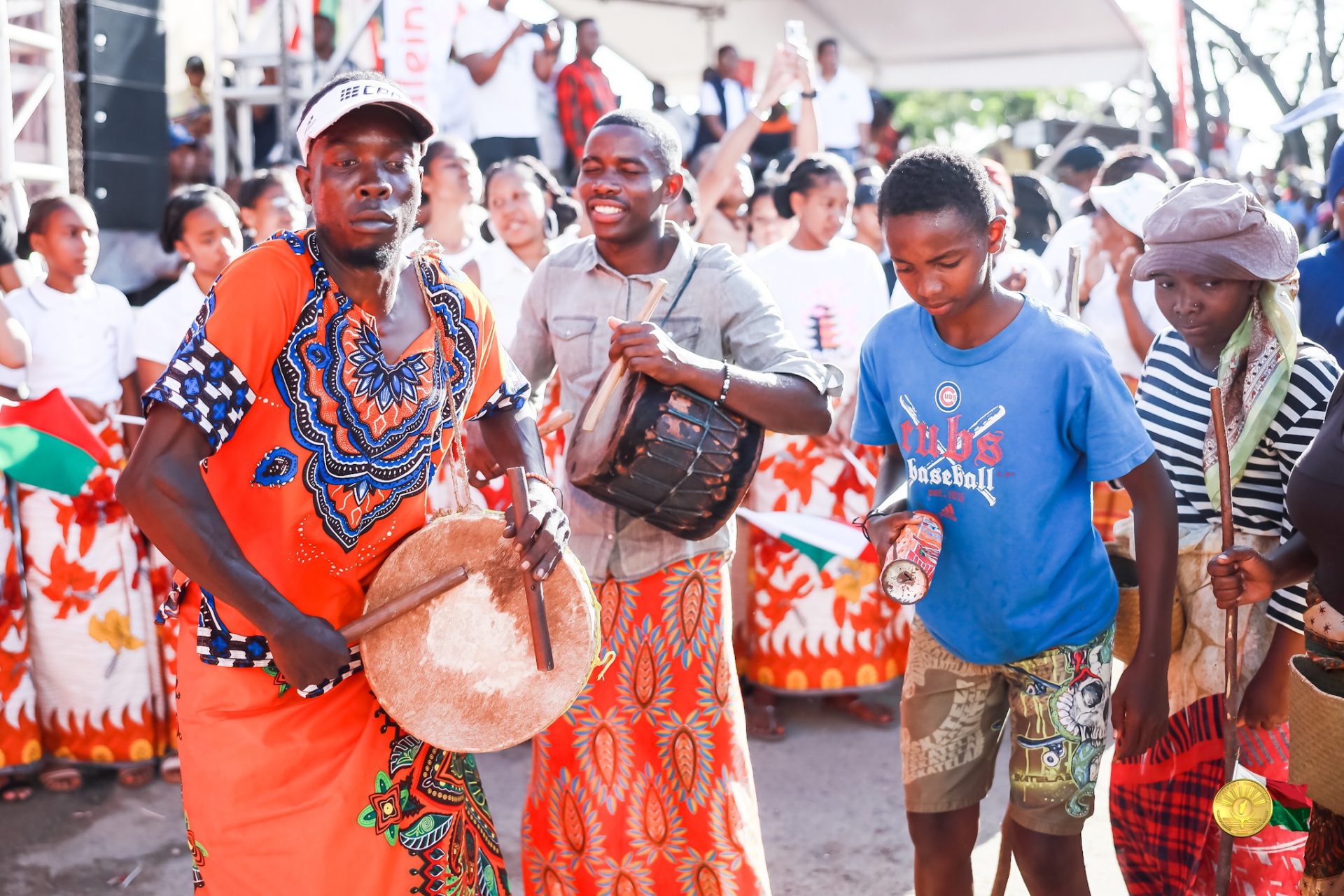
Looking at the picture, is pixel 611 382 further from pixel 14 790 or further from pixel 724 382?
pixel 14 790

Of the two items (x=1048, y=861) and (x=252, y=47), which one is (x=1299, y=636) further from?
(x=252, y=47)

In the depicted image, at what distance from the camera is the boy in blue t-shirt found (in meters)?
2.71

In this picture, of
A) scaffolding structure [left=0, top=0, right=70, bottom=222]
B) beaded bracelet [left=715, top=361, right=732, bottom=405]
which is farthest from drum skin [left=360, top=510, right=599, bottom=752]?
scaffolding structure [left=0, top=0, right=70, bottom=222]

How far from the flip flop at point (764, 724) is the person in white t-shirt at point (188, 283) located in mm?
2667

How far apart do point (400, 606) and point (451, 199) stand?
363 cm

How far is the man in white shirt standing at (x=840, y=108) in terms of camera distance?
10844 millimetres

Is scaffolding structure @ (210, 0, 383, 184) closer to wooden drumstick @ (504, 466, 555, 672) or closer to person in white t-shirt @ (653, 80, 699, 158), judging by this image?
person in white t-shirt @ (653, 80, 699, 158)

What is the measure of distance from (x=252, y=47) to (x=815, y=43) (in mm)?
6697

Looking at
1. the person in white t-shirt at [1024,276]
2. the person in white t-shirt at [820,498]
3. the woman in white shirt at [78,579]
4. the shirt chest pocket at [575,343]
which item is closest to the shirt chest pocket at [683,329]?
the shirt chest pocket at [575,343]

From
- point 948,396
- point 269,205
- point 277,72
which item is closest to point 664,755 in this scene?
point 948,396

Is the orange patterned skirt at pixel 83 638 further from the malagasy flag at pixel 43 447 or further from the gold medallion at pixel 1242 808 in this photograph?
the gold medallion at pixel 1242 808

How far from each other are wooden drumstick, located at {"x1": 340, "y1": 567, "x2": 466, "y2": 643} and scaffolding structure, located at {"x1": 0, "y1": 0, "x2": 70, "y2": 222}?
4549mm

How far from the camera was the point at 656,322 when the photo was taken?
3264 millimetres

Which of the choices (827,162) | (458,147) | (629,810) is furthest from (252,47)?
(629,810)
